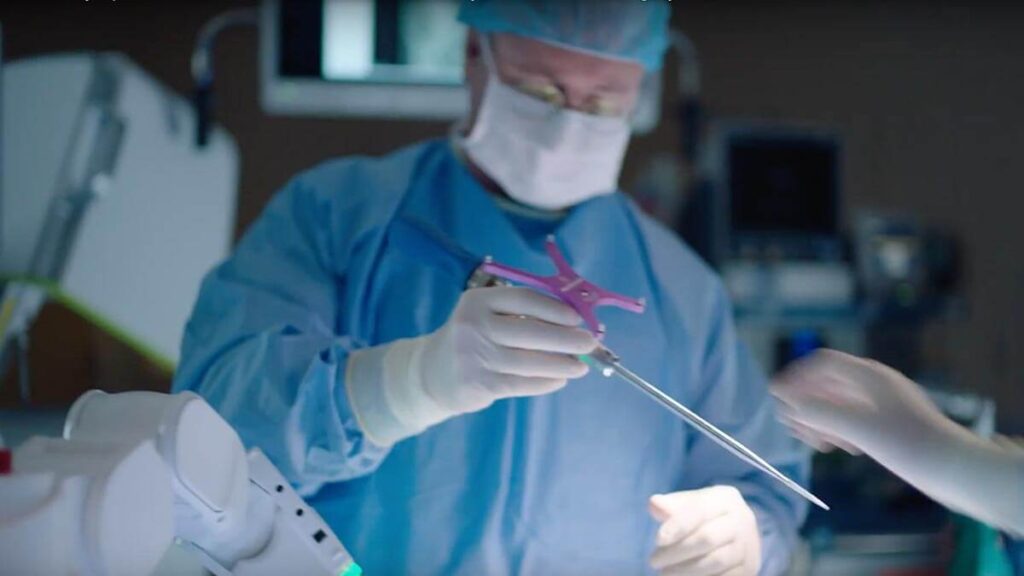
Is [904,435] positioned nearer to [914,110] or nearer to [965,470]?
[965,470]

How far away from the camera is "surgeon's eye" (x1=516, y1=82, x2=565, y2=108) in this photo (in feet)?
3.92

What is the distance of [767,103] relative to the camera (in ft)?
7.69

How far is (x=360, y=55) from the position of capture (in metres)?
1.76

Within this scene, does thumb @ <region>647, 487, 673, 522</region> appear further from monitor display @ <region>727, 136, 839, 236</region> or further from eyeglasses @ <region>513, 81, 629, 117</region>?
monitor display @ <region>727, 136, 839, 236</region>

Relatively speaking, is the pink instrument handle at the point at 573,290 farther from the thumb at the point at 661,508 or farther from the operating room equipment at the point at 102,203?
the operating room equipment at the point at 102,203

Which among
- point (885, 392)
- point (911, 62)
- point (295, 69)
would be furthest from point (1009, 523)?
point (911, 62)

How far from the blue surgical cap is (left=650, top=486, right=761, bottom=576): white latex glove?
0.58m

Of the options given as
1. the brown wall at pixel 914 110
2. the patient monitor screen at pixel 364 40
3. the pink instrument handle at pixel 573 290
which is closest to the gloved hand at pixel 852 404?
the pink instrument handle at pixel 573 290

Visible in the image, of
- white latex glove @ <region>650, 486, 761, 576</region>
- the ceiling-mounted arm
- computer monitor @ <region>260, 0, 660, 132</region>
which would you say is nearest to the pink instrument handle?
white latex glove @ <region>650, 486, 761, 576</region>

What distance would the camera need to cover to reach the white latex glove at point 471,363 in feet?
3.09

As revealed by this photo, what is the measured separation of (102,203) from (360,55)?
559mm

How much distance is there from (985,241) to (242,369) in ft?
Result: 6.92

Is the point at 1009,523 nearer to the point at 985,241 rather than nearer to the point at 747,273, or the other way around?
the point at 747,273

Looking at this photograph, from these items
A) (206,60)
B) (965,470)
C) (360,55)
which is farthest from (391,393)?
(206,60)
